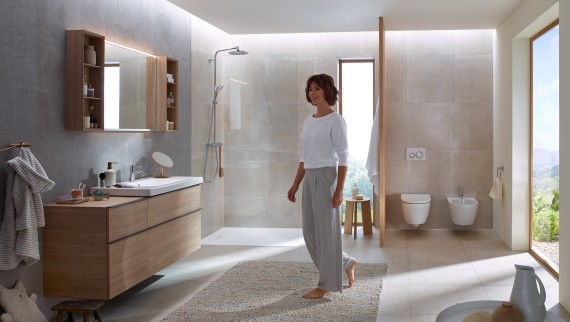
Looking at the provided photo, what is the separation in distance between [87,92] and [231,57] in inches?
131

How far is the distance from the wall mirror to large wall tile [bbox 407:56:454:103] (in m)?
3.29

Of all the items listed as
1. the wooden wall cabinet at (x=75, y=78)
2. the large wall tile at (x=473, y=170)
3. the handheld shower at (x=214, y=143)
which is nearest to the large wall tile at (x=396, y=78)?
the large wall tile at (x=473, y=170)

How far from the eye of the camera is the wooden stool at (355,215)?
680 cm

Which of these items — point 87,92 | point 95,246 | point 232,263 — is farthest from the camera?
point 232,263

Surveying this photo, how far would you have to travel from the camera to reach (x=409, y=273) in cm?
501

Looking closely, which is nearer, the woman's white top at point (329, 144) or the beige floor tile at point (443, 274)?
the woman's white top at point (329, 144)

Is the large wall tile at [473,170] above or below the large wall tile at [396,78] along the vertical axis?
below

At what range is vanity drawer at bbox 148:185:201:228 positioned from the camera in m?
4.22

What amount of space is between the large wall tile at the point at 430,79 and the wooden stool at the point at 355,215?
142 centimetres

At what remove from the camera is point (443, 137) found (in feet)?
23.5

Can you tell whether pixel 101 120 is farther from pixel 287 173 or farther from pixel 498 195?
pixel 498 195

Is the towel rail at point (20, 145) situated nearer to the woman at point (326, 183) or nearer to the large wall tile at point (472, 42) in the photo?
the woman at point (326, 183)

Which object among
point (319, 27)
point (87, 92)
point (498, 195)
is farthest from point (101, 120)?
point (498, 195)

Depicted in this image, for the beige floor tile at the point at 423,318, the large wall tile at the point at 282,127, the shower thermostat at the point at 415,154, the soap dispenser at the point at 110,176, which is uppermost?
the large wall tile at the point at 282,127
